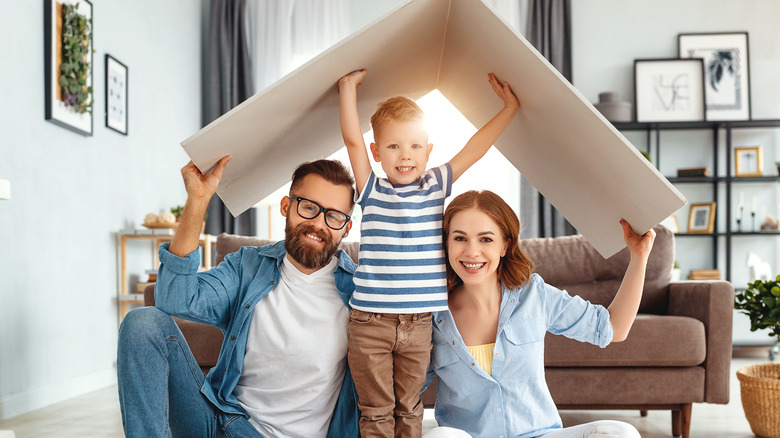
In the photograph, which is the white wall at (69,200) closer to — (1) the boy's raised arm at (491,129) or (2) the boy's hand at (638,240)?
(1) the boy's raised arm at (491,129)

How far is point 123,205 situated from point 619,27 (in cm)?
429

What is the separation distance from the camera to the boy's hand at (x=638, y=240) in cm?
143

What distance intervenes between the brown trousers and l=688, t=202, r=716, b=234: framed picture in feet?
14.8

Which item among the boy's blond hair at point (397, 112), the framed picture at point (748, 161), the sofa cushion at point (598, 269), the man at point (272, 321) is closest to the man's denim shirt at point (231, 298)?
A: the man at point (272, 321)

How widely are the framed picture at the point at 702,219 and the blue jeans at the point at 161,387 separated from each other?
4.79m

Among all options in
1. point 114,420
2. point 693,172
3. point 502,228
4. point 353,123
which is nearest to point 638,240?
point 502,228

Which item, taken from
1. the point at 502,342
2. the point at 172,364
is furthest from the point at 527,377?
the point at 172,364

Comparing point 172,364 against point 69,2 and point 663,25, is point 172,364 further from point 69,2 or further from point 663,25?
point 663,25

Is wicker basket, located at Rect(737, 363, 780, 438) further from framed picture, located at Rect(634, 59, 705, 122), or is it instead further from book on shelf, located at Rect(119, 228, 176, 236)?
framed picture, located at Rect(634, 59, 705, 122)

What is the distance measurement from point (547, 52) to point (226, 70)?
2.76m

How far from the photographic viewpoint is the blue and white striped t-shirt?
1.42 m

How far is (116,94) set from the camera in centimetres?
403

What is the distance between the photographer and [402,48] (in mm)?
1455

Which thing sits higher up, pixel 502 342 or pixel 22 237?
pixel 22 237
